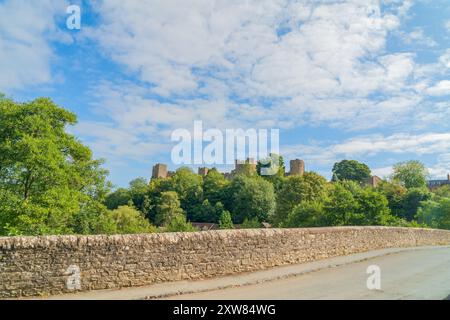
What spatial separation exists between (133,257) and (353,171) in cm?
9178

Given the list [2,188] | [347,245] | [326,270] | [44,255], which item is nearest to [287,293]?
[326,270]

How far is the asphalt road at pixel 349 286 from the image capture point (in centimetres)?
826

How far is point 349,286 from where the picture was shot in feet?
31.0

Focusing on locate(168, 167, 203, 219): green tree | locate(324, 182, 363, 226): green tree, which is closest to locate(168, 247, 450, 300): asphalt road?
locate(324, 182, 363, 226): green tree

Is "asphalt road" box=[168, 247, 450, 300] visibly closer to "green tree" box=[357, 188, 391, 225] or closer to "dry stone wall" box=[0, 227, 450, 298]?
"dry stone wall" box=[0, 227, 450, 298]

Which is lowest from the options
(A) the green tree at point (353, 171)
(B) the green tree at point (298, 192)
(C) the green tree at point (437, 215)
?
(C) the green tree at point (437, 215)

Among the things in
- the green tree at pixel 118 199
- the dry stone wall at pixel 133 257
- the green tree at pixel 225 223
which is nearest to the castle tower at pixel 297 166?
the green tree at pixel 118 199

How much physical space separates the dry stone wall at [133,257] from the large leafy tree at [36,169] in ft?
38.6

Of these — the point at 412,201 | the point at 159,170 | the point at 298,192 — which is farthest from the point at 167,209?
the point at 159,170

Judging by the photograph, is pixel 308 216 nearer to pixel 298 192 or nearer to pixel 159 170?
pixel 298 192

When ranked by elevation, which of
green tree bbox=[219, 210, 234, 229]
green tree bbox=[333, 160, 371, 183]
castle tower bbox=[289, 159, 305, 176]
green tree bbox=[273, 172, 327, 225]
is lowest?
green tree bbox=[219, 210, 234, 229]

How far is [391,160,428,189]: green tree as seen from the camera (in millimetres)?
81938

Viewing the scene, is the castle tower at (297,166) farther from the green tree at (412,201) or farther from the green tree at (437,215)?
the green tree at (437,215)

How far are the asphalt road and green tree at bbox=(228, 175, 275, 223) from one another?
5944 centimetres
